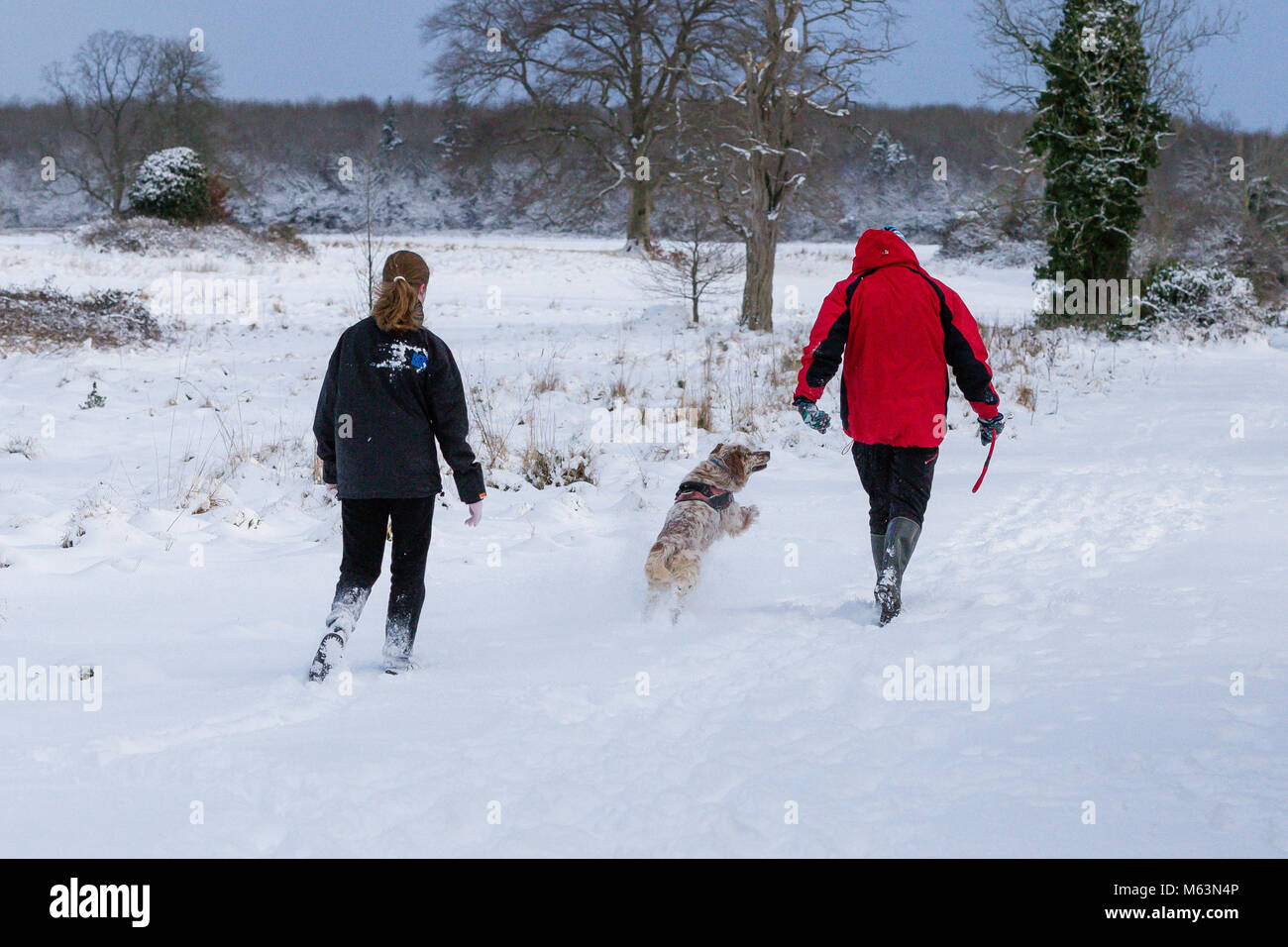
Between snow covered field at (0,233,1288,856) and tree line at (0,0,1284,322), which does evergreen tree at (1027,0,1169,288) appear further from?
snow covered field at (0,233,1288,856)

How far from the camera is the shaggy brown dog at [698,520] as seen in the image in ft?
15.2

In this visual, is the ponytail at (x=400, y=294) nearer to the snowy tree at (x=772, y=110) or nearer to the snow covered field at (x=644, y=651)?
the snow covered field at (x=644, y=651)

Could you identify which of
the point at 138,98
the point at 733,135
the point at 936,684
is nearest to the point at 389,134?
the point at 138,98

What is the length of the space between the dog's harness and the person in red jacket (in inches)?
31.9

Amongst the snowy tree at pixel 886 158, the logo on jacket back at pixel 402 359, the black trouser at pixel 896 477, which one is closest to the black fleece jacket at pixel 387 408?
the logo on jacket back at pixel 402 359

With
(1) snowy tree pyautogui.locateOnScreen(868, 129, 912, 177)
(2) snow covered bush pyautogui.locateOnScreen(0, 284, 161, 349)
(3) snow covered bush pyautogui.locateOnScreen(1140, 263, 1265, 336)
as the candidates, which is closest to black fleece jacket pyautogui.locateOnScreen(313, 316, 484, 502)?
(2) snow covered bush pyautogui.locateOnScreen(0, 284, 161, 349)

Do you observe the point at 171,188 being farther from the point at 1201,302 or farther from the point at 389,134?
the point at 389,134

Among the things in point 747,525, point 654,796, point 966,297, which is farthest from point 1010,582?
point 966,297

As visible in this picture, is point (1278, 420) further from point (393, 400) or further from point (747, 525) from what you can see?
point (393, 400)

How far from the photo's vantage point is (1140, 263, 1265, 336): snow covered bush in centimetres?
1524

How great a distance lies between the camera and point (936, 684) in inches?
143

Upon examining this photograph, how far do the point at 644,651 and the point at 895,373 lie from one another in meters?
1.73

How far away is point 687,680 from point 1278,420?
7.93 m
